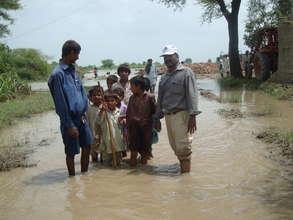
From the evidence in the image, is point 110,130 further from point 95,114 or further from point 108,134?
point 95,114

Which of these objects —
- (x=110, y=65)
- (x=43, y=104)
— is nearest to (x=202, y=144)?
(x=43, y=104)

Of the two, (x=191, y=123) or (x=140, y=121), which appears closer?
(x=191, y=123)

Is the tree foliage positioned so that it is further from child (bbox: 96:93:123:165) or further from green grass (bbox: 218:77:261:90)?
child (bbox: 96:93:123:165)

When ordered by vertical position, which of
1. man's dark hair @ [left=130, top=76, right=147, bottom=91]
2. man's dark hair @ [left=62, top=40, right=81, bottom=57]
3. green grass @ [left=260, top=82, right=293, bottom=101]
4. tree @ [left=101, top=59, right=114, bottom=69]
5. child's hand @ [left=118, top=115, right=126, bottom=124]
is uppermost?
tree @ [left=101, top=59, right=114, bottom=69]

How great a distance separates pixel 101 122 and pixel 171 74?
1.39 meters

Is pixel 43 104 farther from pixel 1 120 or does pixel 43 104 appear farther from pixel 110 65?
pixel 110 65

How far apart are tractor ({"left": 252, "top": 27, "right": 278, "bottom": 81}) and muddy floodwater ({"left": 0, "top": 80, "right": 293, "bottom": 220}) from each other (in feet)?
32.3

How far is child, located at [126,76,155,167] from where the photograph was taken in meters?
5.96

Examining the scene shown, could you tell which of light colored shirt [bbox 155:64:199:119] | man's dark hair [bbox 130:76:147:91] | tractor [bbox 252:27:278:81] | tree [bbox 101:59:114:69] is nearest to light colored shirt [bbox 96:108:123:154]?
man's dark hair [bbox 130:76:147:91]

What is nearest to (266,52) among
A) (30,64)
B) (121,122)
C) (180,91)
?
(121,122)

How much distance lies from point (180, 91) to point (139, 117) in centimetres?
87

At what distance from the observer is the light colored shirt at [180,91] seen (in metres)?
5.25

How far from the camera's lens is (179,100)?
5359 millimetres

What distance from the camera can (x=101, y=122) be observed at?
20.4 feet
